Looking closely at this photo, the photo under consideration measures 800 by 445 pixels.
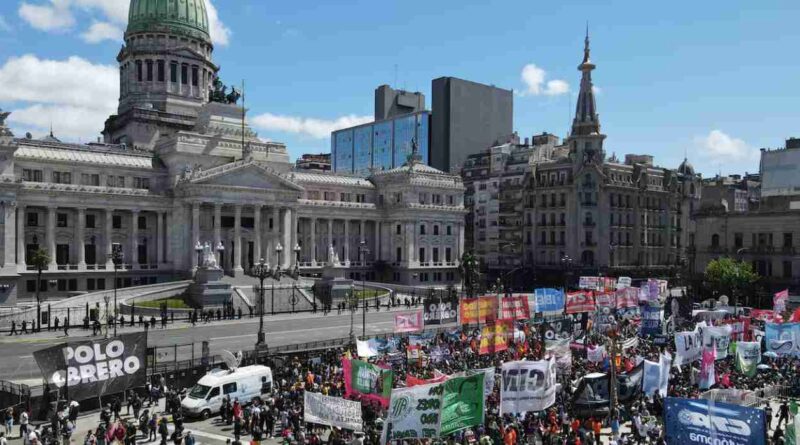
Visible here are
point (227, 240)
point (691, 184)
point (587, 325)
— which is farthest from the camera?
point (691, 184)

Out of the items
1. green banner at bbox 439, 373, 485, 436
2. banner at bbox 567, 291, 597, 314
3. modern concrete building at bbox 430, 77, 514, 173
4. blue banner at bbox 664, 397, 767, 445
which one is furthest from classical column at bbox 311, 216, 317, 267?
blue banner at bbox 664, 397, 767, 445

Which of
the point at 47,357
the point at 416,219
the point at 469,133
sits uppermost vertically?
the point at 469,133

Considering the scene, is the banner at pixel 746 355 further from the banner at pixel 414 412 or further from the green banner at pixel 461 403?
the banner at pixel 414 412

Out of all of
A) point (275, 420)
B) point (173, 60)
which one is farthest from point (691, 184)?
point (275, 420)

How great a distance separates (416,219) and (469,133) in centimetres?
3672

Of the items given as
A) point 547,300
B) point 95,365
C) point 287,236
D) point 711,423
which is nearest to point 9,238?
point 287,236

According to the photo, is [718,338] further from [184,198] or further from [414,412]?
[184,198]

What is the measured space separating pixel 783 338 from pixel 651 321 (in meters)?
8.40

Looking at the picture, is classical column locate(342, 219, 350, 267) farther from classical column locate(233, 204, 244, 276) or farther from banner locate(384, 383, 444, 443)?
banner locate(384, 383, 444, 443)

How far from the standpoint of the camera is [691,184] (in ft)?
377

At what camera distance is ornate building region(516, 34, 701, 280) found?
96.6 metres

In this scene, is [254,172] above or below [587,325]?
above

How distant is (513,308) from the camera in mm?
42812

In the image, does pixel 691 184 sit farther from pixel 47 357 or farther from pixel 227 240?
pixel 47 357
